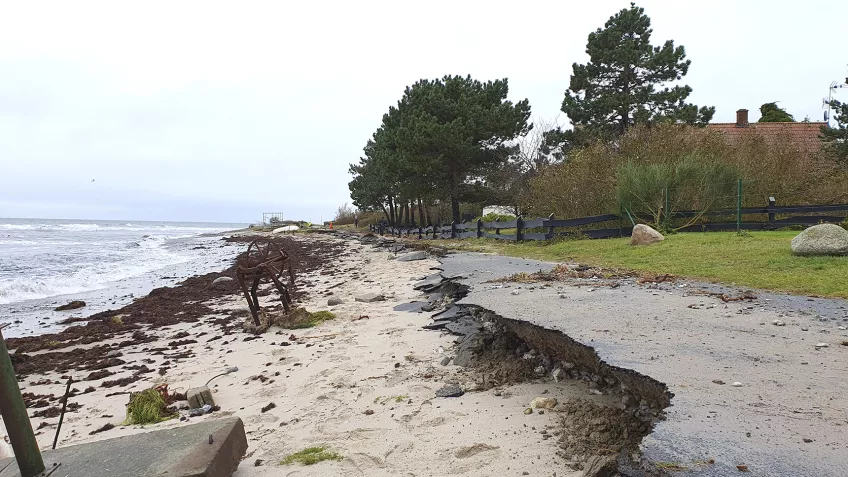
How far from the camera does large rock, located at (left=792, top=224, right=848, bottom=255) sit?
25.2 ft

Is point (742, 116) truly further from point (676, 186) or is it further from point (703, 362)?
point (703, 362)

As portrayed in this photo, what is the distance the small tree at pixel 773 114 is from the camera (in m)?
37.4

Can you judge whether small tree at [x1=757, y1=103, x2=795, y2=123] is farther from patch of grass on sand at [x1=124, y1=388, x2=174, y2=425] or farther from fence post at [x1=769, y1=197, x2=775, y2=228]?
patch of grass on sand at [x1=124, y1=388, x2=174, y2=425]

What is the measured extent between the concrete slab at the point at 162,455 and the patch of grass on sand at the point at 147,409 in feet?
4.12

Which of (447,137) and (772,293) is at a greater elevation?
(447,137)

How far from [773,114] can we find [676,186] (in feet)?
105

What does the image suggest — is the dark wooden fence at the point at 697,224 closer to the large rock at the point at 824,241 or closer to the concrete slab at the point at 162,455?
the large rock at the point at 824,241

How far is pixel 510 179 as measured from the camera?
981 inches

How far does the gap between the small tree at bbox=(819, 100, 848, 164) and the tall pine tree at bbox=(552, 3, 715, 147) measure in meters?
4.75

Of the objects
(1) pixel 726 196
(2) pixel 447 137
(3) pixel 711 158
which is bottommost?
(1) pixel 726 196

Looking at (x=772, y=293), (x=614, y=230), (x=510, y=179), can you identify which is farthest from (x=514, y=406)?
(x=510, y=179)

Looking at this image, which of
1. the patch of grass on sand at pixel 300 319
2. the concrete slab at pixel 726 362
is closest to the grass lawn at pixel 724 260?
the concrete slab at pixel 726 362

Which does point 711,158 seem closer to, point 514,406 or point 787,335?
point 787,335

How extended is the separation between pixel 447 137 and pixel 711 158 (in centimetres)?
1101
